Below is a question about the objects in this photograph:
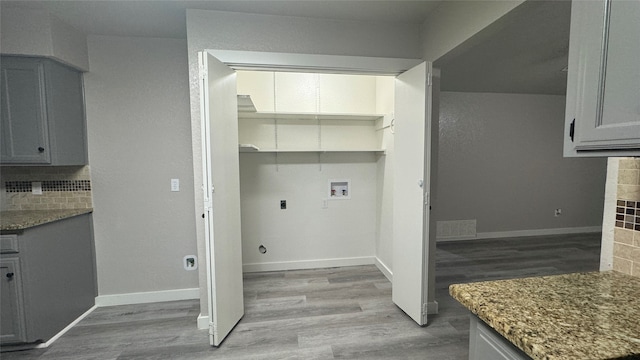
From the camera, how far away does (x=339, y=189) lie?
3379 mm

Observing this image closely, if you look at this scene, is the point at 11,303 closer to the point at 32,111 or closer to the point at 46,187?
the point at 46,187

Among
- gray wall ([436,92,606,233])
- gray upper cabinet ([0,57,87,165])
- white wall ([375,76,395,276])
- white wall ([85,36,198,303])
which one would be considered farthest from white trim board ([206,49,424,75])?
gray wall ([436,92,606,233])

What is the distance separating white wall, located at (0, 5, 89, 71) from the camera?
1941 mm

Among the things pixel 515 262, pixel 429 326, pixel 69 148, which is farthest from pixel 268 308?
pixel 515 262

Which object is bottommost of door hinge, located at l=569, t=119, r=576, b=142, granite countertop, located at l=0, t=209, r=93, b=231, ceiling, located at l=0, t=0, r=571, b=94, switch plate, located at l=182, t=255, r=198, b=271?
switch plate, located at l=182, t=255, r=198, b=271

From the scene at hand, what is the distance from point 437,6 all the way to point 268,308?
2.91m

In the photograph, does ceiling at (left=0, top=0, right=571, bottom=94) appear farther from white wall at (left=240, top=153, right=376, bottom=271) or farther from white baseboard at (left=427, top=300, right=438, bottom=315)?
white baseboard at (left=427, top=300, right=438, bottom=315)

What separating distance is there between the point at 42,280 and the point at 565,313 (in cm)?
310

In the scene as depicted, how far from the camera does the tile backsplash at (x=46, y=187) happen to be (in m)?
2.35

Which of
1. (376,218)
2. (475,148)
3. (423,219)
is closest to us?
(423,219)

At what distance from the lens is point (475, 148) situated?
4.46 meters

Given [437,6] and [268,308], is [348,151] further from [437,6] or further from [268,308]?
[268,308]

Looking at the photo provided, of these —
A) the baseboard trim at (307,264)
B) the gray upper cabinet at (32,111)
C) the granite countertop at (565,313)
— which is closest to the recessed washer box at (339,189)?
the baseboard trim at (307,264)

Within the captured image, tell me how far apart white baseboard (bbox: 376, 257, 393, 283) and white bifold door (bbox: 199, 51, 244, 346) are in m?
1.66
